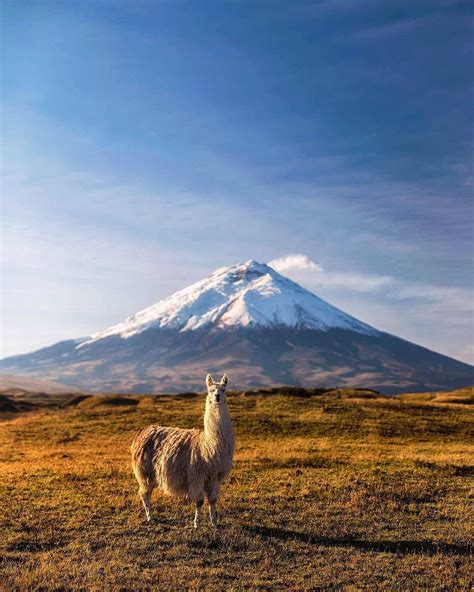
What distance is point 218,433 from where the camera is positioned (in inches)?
539

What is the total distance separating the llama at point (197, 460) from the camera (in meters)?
13.4

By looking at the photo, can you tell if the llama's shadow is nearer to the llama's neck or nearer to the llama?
the llama

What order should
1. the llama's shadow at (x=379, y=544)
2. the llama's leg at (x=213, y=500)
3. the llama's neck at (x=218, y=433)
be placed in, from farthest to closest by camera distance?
the llama's neck at (x=218, y=433) < the llama's leg at (x=213, y=500) < the llama's shadow at (x=379, y=544)

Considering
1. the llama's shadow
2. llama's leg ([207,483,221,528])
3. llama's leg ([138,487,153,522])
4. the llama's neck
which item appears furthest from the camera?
llama's leg ([138,487,153,522])

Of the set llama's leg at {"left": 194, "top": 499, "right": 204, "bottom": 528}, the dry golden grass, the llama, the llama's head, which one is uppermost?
the llama's head

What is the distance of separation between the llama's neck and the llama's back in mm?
401

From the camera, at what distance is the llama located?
1343cm

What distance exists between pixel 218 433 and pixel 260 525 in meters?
2.42

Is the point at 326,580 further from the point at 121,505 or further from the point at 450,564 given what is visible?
the point at 121,505

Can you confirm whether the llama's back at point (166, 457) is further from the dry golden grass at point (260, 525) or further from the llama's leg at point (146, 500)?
the dry golden grass at point (260, 525)

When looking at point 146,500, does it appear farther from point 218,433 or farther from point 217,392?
point 217,392

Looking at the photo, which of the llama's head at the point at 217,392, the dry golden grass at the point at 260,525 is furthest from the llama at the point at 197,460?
the dry golden grass at the point at 260,525

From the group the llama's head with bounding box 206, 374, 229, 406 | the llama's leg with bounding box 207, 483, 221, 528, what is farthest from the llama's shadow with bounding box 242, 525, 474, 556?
the llama's head with bounding box 206, 374, 229, 406

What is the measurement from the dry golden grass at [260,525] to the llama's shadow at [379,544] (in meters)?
0.04
